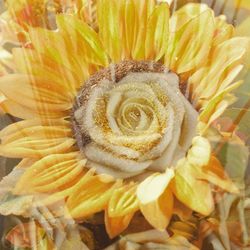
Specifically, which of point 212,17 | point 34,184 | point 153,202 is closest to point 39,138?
point 34,184

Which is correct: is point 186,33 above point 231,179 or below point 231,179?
above

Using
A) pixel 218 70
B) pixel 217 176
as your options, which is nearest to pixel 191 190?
pixel 217 176

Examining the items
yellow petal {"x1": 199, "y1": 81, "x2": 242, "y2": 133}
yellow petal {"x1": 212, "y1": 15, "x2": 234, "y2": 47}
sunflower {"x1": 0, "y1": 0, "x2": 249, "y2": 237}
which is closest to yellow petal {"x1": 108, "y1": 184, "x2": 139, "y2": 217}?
sunflower {"x1": 0, "y1": 0, "x2": 249, "y2": 237}

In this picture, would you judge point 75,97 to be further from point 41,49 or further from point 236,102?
Result: point 236,102

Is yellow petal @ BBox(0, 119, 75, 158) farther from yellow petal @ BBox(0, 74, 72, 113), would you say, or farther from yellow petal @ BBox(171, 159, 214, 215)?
yellow petal @ BBox(171, 159, 214, 215)

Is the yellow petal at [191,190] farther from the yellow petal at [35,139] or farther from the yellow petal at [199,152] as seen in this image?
the yellow petal at [35,139]

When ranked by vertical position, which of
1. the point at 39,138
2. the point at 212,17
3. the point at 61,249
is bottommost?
the point at 61,249

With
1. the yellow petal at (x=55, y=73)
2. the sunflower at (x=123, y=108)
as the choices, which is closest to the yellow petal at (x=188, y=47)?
the sunflower at (x=123, y=108)
